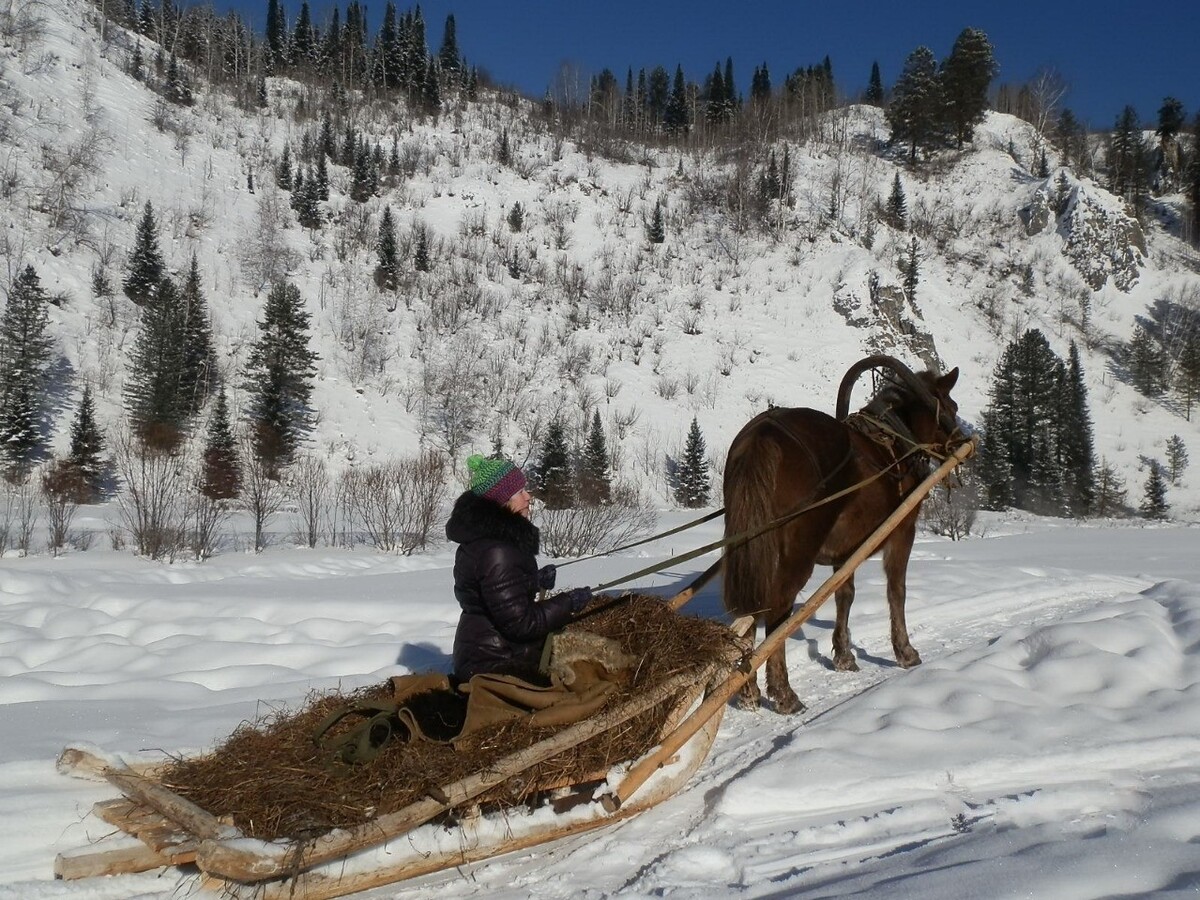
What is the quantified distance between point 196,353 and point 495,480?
28.0 metres

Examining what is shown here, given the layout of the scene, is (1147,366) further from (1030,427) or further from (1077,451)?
(1030,427)

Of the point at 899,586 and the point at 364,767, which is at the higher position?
the point at 899,586

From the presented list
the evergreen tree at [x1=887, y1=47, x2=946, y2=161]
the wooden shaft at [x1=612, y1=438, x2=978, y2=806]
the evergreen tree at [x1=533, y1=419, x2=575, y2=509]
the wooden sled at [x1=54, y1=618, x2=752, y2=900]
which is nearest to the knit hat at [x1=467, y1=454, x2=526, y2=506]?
the wooden sled at [x1=54, y1=618, x2=752, y2=900]

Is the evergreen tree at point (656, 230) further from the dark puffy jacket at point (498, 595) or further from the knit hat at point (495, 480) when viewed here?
the dark puffy jacket at point (498, 595)

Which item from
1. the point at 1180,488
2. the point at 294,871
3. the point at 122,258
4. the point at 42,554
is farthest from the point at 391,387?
the point at 1180,488

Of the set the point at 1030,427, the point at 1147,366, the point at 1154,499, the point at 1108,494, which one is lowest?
the point at 1154,499

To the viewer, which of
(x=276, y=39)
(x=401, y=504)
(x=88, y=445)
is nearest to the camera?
(x=401, y=504)

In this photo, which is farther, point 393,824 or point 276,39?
point 276,39

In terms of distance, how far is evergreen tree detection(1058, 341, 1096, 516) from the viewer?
102 feet

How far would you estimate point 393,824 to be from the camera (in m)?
2.70

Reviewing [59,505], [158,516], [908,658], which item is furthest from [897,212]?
[908,658]

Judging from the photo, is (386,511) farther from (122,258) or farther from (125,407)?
(122,258)

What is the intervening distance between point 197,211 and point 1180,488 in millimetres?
43410

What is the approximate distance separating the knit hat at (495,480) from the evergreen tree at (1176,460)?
37107 millimetres
